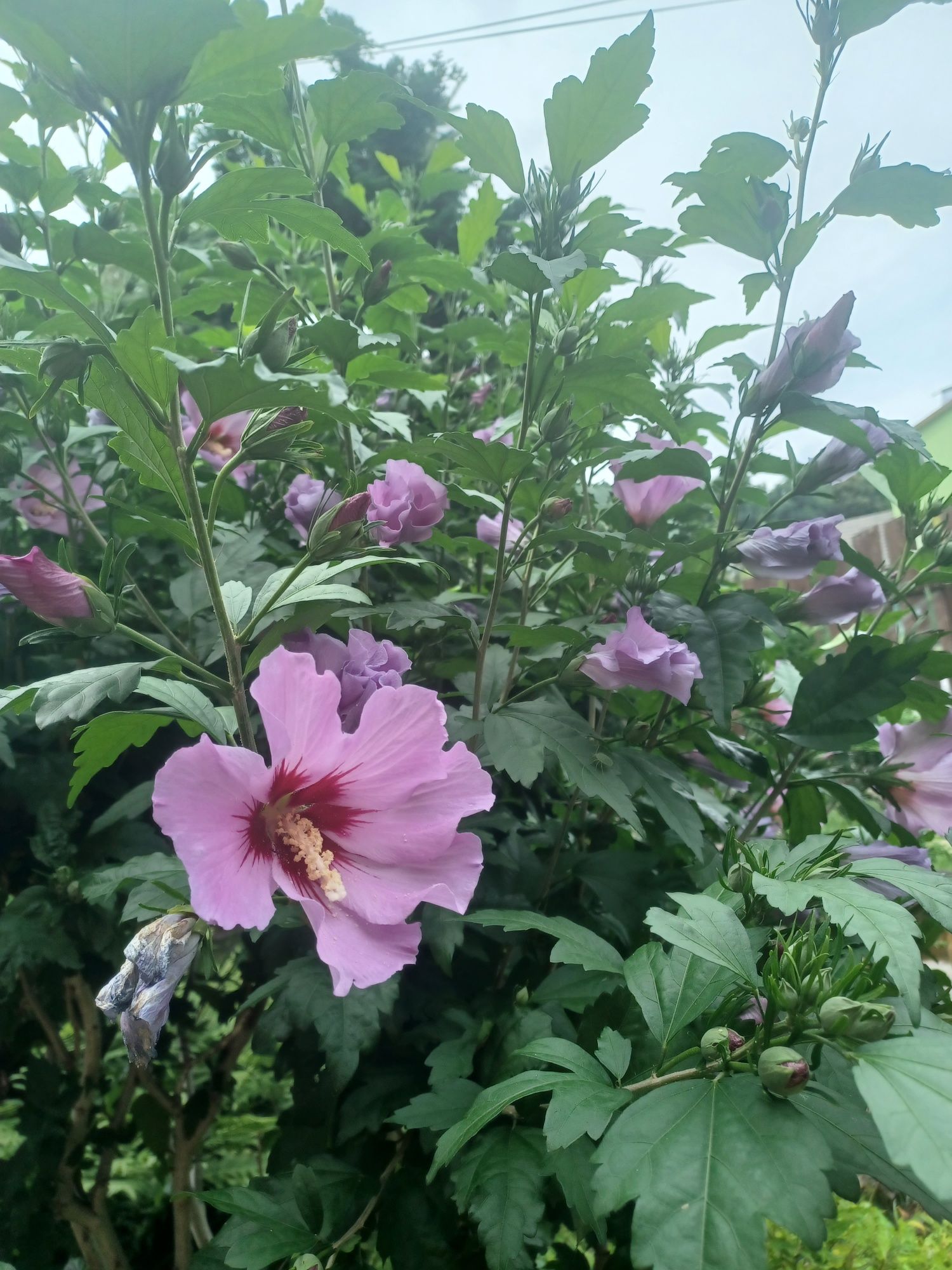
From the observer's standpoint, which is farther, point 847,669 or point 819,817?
point 819,817

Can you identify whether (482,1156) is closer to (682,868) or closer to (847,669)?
(682,868)

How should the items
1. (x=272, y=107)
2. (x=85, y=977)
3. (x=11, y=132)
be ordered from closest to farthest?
(x=272, y=107) < (x=11, y=132) < (x=85, y=977)

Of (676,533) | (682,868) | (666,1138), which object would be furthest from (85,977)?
(676,533)

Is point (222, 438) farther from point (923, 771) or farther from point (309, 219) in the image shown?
point (923, 771)

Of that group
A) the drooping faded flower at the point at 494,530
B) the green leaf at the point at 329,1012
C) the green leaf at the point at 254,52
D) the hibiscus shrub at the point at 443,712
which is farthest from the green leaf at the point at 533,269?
the green leaf at the point at 329,1012

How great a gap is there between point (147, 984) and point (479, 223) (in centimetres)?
121

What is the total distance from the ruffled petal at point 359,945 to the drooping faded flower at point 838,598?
0.66 meters

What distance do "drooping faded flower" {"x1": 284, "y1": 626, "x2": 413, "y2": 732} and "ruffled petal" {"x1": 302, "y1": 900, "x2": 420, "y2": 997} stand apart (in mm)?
168

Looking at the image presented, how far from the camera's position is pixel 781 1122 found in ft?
1.76

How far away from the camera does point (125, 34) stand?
556 mm

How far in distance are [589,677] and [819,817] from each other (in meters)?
0.47

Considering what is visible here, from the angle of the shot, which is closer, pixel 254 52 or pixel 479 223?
pixel 254 52

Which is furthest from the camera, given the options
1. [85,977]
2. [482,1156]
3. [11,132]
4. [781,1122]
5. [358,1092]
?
[85,977]

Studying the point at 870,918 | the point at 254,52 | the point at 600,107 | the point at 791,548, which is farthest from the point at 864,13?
the point at 870,918
